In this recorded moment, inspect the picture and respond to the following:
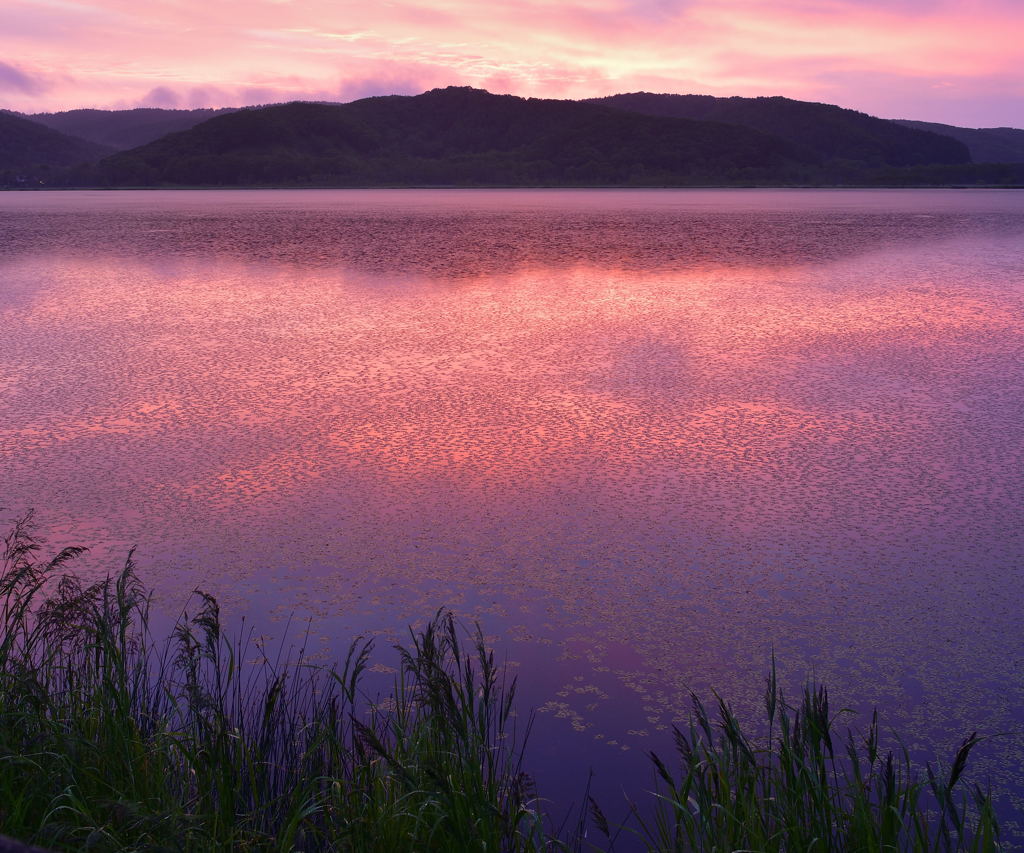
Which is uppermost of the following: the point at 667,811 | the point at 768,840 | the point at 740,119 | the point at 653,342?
the point at 740,119

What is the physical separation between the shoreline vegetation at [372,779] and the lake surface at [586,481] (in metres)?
0.44

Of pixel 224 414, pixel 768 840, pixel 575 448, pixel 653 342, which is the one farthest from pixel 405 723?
pixel 653 342

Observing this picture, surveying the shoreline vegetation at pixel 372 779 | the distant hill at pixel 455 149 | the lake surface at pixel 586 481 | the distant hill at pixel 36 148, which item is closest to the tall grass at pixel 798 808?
the shoreline vegetation at pixel 372 779

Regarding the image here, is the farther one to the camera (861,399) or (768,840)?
(861,399)

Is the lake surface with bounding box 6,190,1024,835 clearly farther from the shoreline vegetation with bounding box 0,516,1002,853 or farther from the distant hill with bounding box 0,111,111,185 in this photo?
the distant hill with bounding box 0,111,111,185

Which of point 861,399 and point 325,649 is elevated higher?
point 861,399

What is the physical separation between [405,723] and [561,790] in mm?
602

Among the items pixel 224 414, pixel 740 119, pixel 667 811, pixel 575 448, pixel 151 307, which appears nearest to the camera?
pixel 667 811

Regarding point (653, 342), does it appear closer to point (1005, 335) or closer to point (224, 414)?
point (1005, 335)

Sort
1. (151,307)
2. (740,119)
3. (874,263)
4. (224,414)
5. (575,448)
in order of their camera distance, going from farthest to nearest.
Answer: (740,119) → (874,263) → (151,307) → (224,414) → (575,448)

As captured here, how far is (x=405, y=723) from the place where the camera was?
11.3ft

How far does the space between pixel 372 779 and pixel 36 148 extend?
171037 mm

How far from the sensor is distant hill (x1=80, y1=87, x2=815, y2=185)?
118312 mm

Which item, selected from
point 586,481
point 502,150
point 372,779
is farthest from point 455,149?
point 372,779
